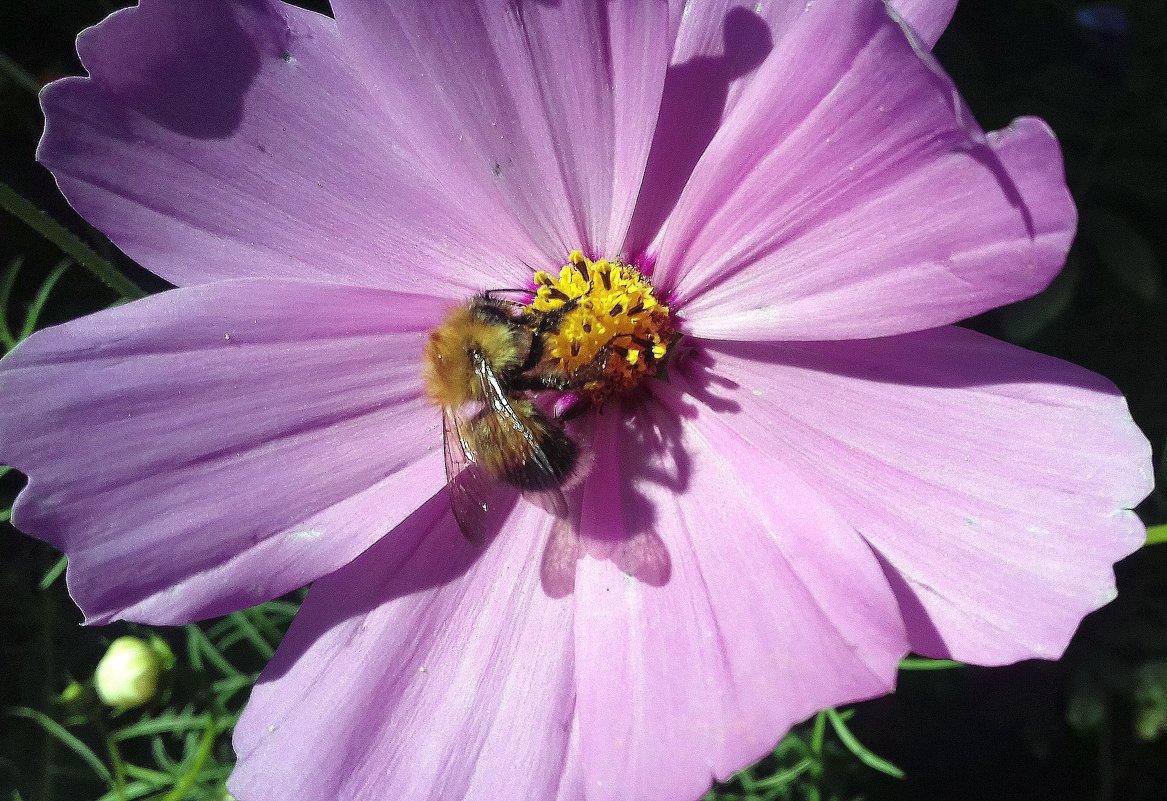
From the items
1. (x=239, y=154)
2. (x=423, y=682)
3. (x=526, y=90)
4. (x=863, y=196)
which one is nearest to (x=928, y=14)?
(x=863, y=196)

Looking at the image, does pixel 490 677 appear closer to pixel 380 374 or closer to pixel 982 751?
pixel 380 374

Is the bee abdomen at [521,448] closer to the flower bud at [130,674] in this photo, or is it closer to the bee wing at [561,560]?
the bee wing at [561,560]

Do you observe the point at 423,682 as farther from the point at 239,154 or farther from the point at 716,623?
the point at 239,154

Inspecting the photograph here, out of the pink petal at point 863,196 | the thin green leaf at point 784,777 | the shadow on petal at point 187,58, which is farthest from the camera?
the thin green leaf at point 784,777

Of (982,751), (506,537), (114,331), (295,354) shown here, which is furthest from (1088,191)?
(114,331)

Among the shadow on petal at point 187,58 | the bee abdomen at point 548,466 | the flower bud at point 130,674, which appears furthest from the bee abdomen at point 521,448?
the flower bud at point 130,674

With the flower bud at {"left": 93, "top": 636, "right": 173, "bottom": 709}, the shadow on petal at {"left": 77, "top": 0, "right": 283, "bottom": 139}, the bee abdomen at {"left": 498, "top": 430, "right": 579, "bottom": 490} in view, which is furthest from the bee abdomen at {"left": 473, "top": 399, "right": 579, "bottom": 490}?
the flower bud at {"left": 93, "top": 636, "right": 173, "bottom": 709}

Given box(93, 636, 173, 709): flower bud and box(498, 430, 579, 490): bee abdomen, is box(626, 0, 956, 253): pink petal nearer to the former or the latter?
box(498, 430, 579, 490): bee abdomen
